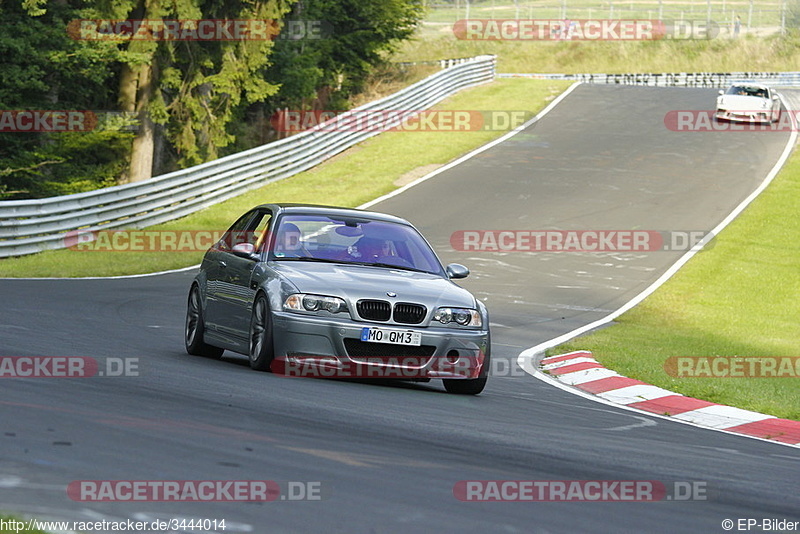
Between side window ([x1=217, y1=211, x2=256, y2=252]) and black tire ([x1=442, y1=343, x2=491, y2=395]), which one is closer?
black tire ([x1=442, y1=343, x2=491, y2=395])

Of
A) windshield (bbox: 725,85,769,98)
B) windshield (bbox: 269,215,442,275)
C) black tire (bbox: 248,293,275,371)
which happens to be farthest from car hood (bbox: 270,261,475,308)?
windshield (bbox: 725,85,769,98)

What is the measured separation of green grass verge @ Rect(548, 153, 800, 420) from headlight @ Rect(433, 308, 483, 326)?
8.89ft

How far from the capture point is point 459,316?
10438 millimetres

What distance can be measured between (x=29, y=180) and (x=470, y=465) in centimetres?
2841

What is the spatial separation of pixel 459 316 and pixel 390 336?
70 centimetres

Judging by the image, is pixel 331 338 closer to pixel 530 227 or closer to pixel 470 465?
pixel 470 465

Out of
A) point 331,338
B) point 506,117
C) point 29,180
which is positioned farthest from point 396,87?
point 331,338

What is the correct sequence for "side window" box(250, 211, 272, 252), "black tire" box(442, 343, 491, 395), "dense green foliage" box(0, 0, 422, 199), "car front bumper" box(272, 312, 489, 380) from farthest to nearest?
"dense green foliage" box(0, 0, 422, 199) → "side window" box(250, 211, 272, 252) → "black tire" box(442, 343, 491, 395) → "car front bumper" box(272, 312, 489, 380)

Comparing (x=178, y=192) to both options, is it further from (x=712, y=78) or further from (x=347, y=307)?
(x=712, y=78)

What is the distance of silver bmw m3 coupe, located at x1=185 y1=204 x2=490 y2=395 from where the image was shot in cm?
1005

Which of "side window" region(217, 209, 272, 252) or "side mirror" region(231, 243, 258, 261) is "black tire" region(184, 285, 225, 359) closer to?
"side window" region(217, 209, 272, 252)

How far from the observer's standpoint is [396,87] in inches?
2012

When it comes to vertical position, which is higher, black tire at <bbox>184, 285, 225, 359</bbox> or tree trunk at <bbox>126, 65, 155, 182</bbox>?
black tire at <bbox>184, 285, 225, 359</bbox>

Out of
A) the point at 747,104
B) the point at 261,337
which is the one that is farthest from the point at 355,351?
the point at 747,104
